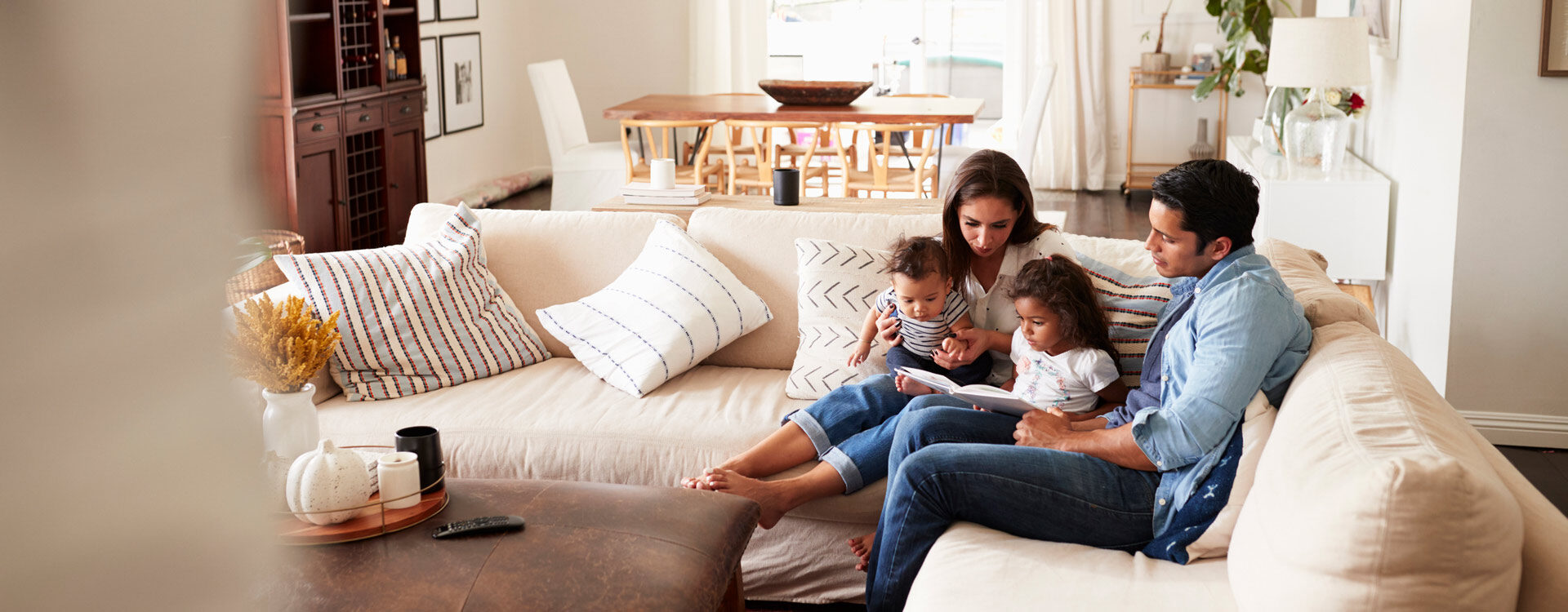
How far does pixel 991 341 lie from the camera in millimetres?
2477

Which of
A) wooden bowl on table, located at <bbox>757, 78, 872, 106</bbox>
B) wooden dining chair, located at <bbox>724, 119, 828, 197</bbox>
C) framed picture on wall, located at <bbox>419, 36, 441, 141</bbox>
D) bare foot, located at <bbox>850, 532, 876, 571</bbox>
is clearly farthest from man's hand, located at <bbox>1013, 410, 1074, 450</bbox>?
framed picture on wall, located at <bbox>419, 36, 441, 141</bbox>

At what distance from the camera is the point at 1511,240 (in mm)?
3289

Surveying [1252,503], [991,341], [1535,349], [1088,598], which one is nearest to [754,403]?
[991,341]

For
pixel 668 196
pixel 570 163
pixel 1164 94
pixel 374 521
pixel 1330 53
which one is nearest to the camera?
pixel 374 521

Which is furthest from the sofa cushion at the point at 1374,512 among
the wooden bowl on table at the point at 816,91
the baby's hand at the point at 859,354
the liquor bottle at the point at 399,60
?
the liquor bottle at the point at 399,60

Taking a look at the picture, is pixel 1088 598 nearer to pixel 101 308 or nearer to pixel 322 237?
pixel 101 308

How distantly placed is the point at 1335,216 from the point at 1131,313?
6.57 ft

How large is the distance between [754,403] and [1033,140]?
3.90 metres

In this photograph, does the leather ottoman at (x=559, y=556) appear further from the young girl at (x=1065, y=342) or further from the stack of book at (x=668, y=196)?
the stack of book at (x=668, y=196)

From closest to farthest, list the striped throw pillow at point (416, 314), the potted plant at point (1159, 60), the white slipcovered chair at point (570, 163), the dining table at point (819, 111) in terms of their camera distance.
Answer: the striped throw pillow at point (416, 314), the dining table at point (819, 111), the white slipcovered chair at point (570, 163), the potted plant at point (1159, 60)

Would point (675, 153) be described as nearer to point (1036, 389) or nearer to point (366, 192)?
point (366, 192)

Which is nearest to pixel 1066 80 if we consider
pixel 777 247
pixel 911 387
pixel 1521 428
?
pixel 1521 428

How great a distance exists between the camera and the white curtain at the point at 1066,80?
24.3ft

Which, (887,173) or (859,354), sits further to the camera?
(887,173)
